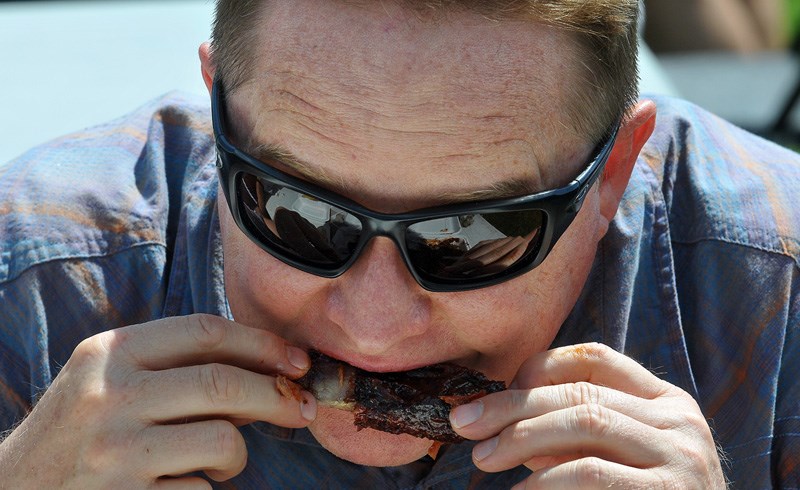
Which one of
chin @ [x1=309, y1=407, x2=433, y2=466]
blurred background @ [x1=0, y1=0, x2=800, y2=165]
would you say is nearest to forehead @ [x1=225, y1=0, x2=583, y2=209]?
chin @ [x1=309, y1=407, x2=433, y2=466]

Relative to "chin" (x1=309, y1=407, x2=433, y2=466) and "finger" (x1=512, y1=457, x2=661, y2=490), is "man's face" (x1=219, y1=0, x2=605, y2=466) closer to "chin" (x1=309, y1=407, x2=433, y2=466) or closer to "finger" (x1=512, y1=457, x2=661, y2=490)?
"chin" (x1=309, y1=407, x2=433, y2=466)

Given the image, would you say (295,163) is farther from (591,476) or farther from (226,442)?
(591,476)

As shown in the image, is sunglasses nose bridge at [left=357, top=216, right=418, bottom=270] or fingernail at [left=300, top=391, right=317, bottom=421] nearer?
sunglasses nose bridge at [left=357, top=216, right=418, bottom=270]

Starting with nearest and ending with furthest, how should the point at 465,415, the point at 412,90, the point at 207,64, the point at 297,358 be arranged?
the point at 412,90 < the point at 465,415 < the point at 297,358 < the point at 207,64

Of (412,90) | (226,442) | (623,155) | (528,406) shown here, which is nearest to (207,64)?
(412,90)

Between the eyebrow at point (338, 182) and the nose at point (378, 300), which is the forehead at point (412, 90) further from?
the nose at point (378, 300)

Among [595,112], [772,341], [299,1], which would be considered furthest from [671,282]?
[299,1]

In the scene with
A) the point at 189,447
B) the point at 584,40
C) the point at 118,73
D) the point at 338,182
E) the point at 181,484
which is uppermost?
the point at 584,40
